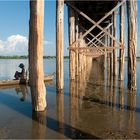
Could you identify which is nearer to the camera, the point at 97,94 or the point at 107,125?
the point at 107,125

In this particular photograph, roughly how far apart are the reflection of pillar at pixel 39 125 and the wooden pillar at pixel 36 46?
0.41 metres

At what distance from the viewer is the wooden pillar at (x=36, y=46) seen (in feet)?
24.0

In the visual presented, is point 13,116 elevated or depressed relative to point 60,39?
depressed

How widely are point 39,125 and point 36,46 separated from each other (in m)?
2.02

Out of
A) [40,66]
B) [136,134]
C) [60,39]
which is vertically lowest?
[136,134]

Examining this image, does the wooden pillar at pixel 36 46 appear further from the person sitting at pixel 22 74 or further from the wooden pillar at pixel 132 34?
the person sitting at pixel 22 74

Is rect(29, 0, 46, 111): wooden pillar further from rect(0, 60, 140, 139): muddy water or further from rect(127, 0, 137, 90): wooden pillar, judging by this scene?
rect(127, 0, 137, 90): wooden pillar

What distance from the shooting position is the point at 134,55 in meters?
10.7

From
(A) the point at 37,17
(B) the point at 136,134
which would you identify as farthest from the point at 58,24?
(B) the point at 136,134

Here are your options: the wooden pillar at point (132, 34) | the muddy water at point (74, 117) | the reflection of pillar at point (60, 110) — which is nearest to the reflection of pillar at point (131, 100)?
the muddy water at point (74, 117)

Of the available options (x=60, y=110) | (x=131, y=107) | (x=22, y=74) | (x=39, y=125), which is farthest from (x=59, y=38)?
(x=39, y=125)

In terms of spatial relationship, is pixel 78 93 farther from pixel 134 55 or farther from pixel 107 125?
pixel 107 125

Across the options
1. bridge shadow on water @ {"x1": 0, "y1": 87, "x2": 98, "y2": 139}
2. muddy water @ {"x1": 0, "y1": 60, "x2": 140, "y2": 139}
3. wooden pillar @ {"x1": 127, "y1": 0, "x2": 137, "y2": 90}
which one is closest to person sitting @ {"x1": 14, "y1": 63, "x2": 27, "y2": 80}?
muddy water @ {"x1": 0, "y1": 60, "x2": 140, "y2": 139}

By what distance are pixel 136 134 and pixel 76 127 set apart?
4.14ft
